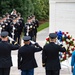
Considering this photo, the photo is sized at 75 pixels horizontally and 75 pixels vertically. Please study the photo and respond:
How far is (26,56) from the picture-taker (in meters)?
8.44

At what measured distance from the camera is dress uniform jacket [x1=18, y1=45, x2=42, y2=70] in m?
8.39

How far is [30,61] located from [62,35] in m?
Result: 3.14

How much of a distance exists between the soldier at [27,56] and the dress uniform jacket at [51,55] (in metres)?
0.23

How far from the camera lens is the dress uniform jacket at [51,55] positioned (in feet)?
27.4

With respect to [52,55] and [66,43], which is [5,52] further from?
[66,43]

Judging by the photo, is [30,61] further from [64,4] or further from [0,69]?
[64,4]

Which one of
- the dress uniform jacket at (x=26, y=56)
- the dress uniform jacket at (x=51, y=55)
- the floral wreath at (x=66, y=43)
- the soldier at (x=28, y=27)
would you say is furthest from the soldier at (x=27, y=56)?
the soldier at (x=28, y=27)

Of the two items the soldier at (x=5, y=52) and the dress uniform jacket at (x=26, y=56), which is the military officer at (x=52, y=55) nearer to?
the dress uniform jacket at (x=26, y=56)

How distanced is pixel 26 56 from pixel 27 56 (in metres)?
0.02

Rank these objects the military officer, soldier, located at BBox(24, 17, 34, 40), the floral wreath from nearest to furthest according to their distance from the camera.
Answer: the military officer, the floral wreath, soldier, located at BBox(24, 17, 34, 40)

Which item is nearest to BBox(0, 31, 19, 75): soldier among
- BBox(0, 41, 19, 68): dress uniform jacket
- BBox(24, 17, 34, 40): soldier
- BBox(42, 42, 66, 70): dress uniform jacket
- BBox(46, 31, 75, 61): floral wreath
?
BBox(0, 41, 19, 68): dress uniform jacket

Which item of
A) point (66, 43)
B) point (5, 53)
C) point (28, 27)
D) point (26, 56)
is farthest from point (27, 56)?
point (28, 27)

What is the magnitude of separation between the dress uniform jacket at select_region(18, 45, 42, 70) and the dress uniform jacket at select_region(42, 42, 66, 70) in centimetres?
24

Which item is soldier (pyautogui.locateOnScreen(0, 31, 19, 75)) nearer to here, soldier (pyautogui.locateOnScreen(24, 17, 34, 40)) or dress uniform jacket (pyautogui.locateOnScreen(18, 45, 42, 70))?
dress uniform jacket (pyautogui.locateOnScreen(18, 45, 42, 70))
